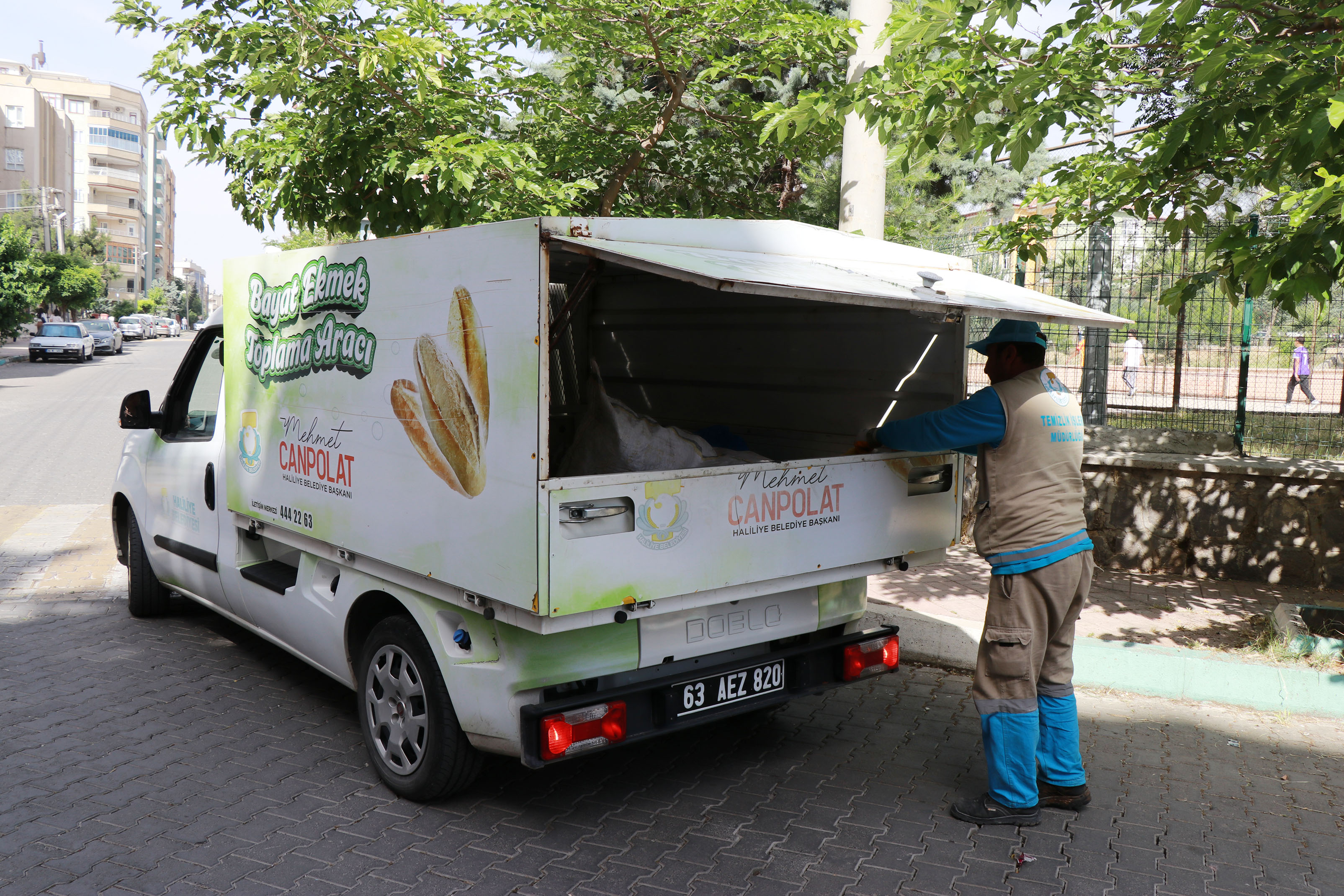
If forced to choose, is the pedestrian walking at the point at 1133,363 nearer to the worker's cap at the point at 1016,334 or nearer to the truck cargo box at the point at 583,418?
the truck cargo box at the point at 583,418

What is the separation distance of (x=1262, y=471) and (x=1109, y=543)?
3.97 feet

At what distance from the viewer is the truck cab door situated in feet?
17.3

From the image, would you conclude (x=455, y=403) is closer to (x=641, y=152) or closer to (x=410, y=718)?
(x=410, y=718)

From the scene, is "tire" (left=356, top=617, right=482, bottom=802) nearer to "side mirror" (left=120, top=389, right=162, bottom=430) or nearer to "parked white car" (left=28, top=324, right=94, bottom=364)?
"side mirror" (left=120, top=389, right=162, bottom=430)

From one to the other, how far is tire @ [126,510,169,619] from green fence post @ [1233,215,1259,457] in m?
8.05

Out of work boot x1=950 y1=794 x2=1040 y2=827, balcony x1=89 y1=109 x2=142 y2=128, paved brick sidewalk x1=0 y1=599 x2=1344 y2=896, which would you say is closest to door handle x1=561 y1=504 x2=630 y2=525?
paved brick sidewalk x1=0 y1=599 x2=1344 y2=896

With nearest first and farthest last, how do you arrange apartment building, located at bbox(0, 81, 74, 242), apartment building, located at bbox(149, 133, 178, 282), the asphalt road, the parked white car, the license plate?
the license plate → the asphalt road → the parked white car → apartment building, located at bbox(0, 81, 74, 242) → apartment building, located at bbox(149, 133, 178, 282)

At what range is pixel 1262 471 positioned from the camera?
24.6 feet

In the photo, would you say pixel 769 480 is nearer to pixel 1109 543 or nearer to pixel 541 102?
pixel 541 102

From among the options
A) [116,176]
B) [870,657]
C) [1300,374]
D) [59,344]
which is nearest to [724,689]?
[870,657]

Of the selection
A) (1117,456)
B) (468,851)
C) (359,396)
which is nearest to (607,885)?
(468,851)

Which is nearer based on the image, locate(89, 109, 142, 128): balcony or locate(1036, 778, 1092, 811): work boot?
locate(1036, 778, 1092, 811): work boot

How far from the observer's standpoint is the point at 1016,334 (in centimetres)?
397

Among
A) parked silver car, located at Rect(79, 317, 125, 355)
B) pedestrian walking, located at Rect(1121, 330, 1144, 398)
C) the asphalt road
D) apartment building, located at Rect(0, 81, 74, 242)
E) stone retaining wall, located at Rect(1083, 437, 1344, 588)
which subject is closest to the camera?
stone retaining wall, located at Rect(1083, 437, 1344, 588)
